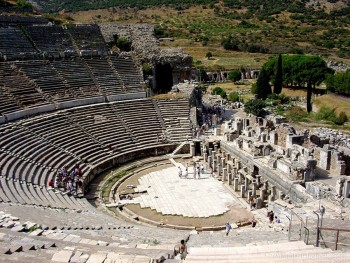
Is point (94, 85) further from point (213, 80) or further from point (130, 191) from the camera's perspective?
point (213, 80)

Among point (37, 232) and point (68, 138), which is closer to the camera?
point (37, 232)

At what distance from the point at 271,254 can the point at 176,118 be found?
22.8 metres

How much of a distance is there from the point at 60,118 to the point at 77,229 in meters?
15.8

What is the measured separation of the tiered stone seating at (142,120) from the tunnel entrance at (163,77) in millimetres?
5667

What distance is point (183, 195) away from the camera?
23.1 metres

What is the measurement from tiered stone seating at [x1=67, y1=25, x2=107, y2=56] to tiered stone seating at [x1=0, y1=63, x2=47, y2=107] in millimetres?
7217

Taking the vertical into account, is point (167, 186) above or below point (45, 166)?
below

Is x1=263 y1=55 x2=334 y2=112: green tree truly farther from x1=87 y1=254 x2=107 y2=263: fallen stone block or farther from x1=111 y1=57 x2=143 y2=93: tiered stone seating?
x1=87 y1=254 x2=107 y2=263: fallen stone block

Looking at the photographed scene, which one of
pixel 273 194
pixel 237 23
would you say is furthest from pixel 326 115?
pixel 237 23

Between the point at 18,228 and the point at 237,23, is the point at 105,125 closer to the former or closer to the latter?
the point at 18,228

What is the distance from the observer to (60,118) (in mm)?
28828

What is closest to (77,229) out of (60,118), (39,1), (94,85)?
(60,118)

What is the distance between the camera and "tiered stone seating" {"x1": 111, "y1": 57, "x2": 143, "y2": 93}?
3494 cm

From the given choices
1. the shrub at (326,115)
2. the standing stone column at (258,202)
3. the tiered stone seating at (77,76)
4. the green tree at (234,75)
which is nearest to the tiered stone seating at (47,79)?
the tiered stone seating at (77,76)
